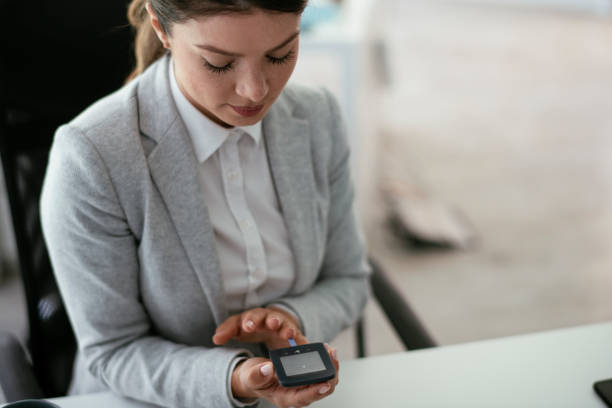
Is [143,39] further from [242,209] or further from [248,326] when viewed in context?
[248,326]

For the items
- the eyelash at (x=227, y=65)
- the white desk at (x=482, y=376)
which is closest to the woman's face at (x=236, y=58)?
the eyelash at (x=227, y=65)

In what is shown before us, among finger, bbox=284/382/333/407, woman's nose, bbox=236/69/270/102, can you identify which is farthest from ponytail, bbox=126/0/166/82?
finger, bbox=284/382/333/407

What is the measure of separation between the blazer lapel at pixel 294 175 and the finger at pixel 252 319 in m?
0.14

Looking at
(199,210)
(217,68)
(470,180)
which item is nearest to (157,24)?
(217,68)

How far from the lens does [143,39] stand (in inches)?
35.7

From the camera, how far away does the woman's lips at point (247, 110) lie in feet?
2.55

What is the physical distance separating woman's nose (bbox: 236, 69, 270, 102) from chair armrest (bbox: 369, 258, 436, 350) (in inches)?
19.4

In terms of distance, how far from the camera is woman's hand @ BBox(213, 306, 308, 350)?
0.83 metres

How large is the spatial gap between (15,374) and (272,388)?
Answer: 16.5 inches

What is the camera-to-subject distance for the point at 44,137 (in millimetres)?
997

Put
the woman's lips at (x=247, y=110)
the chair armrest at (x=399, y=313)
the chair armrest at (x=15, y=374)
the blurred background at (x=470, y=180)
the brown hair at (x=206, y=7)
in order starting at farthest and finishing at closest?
the blurred background at (x=470, y=180) < the chair armrest at (x=399, y=313) < the chair armrest at (x=15, y=374) < the woman's lips at (x=247, y=110) < the brown hair at (x=206, y=7)

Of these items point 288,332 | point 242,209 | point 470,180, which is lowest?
point 470,180

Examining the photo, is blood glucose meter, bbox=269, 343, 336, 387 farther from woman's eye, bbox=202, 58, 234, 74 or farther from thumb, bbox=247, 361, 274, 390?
woman's eye, bbox=202, 58, 234, 74

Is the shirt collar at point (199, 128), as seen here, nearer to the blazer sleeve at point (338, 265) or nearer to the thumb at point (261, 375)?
the blazer sleeve at point (338, 265)
